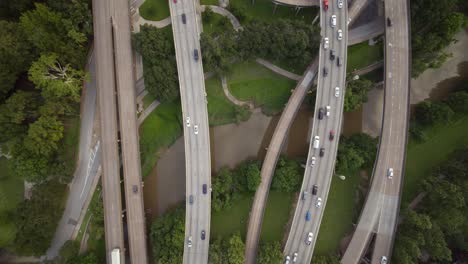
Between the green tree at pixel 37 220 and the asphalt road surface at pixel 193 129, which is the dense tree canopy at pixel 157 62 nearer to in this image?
the asphalt road surface at pixel 193 129

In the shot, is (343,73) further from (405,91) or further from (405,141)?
(405,141)

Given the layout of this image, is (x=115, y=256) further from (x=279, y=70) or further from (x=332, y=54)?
(x=332, y=54)

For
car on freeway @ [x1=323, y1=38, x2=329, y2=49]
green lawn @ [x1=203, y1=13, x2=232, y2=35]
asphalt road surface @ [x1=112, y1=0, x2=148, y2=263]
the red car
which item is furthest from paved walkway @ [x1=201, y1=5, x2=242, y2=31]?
car on freeway @ [x1=323, y1=38, x2=329, y2=49]

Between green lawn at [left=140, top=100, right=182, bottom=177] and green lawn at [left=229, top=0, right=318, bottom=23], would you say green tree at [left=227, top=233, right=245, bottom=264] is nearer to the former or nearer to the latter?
green lawn at [left=140, top=100, right=182, bottom=177]

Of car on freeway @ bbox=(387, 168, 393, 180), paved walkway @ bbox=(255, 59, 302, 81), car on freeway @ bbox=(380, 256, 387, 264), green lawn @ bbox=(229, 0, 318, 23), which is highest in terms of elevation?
green lawn @ bbox=(229, 0, 318, 23)

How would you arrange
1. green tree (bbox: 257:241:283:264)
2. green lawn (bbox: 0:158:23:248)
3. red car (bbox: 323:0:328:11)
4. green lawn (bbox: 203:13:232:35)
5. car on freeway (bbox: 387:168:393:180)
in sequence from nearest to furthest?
green tree (bbox: 257:241:283:264)
car on freeway (bbox: 387:168:393:180)
red car (bbox: 323:0:328:11)
green lawn (bbox: 0:158:23:248)
green lawn (bbox: 203:13:232:35)

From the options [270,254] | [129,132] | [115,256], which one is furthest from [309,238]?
[129,132]
